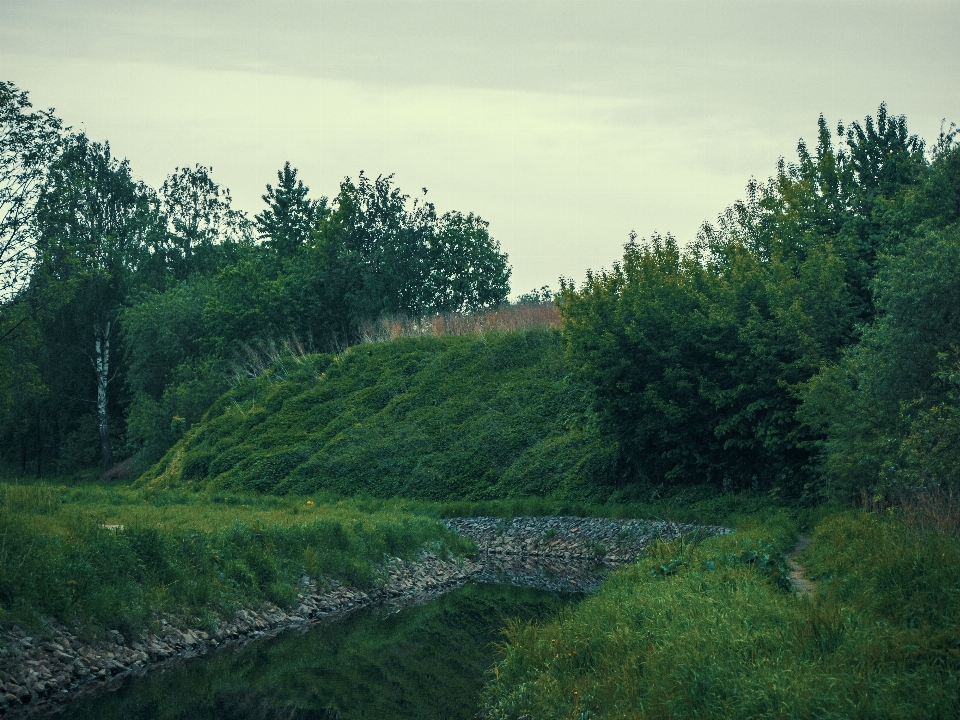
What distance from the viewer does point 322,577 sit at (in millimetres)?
21203

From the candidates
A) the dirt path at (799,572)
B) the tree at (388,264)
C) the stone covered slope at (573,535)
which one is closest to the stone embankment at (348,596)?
the stone covered slope at (573,535)

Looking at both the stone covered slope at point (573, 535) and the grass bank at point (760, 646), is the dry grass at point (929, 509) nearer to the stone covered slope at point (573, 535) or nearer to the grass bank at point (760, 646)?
the grass bank at point (760, 646)

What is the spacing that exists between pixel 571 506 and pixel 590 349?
17.2 ft

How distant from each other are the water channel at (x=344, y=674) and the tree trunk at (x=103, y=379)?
46760mm

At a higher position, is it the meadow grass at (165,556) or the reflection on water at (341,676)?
the meadow grass at (165,556)

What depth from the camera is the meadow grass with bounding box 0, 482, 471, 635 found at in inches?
580

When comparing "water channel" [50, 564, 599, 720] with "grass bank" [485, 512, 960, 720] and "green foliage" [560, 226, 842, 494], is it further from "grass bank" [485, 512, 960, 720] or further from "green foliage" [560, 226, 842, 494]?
"green foliage" [560, 226, 842, 494]

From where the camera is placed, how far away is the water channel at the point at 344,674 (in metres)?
13.1

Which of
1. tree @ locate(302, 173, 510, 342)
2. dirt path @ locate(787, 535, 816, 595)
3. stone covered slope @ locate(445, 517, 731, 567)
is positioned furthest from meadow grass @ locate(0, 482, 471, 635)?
tree @ locate(302, 173, 510, 342)

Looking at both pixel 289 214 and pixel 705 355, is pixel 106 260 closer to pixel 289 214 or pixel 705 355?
pixel 289 214

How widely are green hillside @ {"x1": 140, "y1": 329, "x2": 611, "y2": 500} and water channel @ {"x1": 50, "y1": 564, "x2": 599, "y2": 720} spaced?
15079 mm

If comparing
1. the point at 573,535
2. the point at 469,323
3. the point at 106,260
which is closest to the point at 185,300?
the point at 106,260

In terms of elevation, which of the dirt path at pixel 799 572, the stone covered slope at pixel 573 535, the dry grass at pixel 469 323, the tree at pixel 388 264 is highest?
the tree at pixel 388 264

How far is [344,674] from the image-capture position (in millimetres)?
15328
